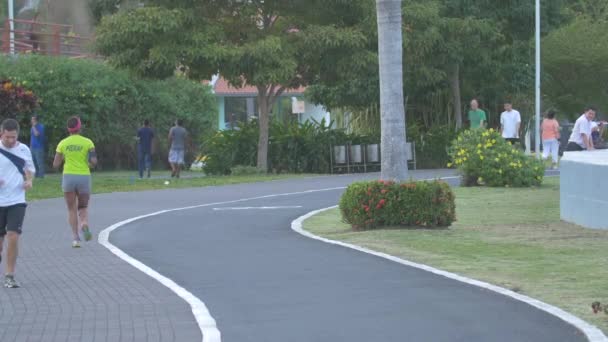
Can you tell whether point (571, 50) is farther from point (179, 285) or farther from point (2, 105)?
point (179, 285)

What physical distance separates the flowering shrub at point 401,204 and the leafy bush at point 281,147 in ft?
62.3

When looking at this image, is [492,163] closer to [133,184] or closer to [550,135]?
[550,135]

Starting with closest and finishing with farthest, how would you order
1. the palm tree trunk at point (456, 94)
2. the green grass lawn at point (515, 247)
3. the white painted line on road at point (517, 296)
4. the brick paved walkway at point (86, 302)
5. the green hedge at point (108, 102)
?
the white painted line on road at point (517, 296) → the brick paved walkway at point (86, 302) → the green grass lawn at point (515, 247) → the palm tree trunk at point (456, 94) → the green hedge at point (108, 102)

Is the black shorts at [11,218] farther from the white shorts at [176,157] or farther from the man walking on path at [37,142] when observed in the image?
the white shorts at [176,157]

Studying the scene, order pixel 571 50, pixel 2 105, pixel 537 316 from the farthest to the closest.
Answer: pixel 571 50 → pixel 2 105 → pixel 537 316

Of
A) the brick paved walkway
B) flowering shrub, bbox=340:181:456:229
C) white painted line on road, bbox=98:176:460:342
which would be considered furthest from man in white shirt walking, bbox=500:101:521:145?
the brick paved walkway

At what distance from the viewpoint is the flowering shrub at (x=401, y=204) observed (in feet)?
57.4

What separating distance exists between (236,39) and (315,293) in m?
24.5

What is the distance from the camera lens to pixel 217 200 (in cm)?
2556

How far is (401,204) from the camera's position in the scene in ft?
57.6

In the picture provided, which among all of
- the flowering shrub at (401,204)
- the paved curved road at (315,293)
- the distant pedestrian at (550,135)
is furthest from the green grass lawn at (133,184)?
the flowering shrub at (401,204)

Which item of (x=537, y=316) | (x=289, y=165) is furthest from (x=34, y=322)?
(x=289, y=165)

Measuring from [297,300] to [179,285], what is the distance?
172cm

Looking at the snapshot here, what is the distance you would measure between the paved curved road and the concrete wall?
4425 mm
